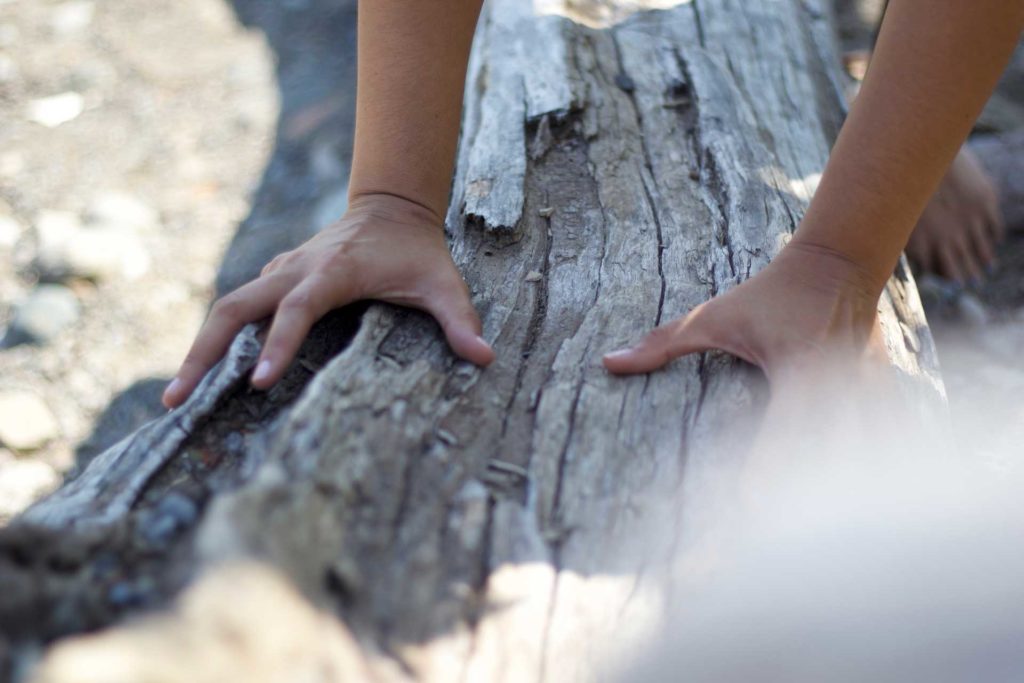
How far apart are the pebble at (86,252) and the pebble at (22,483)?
28.1 inches

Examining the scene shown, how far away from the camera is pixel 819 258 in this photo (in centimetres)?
144

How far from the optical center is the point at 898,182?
54.7 inches

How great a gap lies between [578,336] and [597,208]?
43 cm

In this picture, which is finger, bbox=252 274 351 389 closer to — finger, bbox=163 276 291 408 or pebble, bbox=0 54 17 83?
finger, bbox=163 276 291 408

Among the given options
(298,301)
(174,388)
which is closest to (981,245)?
(298,301)

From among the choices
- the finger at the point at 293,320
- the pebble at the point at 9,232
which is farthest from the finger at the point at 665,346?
the pebble at the point at 9,232

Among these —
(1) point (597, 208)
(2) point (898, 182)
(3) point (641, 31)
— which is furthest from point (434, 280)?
(3) point (641, 31)

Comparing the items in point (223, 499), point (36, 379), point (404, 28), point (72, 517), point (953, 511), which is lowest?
point (36, 379)

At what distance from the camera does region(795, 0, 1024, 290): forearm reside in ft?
4.26

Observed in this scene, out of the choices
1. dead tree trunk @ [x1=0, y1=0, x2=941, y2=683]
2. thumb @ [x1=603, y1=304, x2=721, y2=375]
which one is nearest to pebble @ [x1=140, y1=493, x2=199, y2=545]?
dead tree trunk @ [x1=0, y1=0, x2=941, y2=683]

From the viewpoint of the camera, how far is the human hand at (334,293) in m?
1.34

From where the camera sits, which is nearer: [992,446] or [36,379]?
[992,446]

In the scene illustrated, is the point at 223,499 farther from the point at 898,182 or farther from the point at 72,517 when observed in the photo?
the point at 898,182

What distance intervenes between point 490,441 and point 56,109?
296 cm
